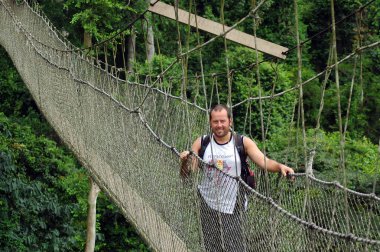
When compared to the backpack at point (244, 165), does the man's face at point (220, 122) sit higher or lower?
higher

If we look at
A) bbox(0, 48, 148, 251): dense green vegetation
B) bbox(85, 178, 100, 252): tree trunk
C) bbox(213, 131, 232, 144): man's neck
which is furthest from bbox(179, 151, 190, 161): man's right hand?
bbox(85, 178, 100, 252): tree trunk

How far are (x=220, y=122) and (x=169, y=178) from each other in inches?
28.9

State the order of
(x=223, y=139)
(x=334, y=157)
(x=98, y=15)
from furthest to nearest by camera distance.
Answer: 1. (x=98, y=15)
2. (x=334, y=157)
3. (x=223, y=139)

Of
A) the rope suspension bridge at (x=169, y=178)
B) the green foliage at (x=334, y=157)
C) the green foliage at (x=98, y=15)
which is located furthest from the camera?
the green foliage at (x=98, y=15)

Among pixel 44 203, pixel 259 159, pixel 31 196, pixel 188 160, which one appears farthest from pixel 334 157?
pixel 259 159

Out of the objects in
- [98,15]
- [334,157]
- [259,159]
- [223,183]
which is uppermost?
[98,15]

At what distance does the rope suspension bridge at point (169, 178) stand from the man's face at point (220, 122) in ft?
0.37

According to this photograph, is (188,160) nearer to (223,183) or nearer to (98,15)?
(223,183)

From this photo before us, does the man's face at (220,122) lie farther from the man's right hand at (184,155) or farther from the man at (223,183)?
the man's right hand at (184,155)

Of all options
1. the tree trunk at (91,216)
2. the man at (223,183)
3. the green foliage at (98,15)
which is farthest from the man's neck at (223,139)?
the green foliage at (98,15)

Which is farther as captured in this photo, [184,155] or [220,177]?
[184,155]

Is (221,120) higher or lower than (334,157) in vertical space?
lower

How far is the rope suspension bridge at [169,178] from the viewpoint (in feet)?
10.0

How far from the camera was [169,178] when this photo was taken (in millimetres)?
4191
